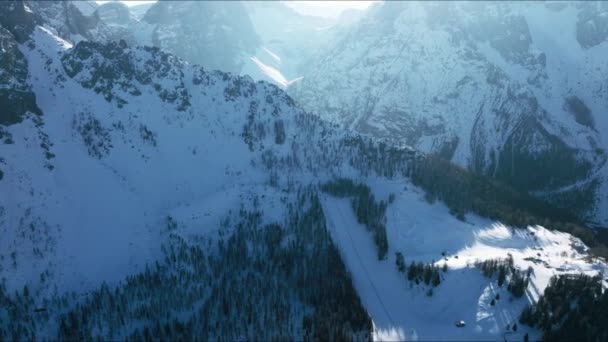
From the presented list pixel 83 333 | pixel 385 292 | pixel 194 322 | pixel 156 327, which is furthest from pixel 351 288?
pixel 83 333

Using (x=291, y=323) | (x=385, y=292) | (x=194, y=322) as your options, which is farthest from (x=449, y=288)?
(x=194, y=322)

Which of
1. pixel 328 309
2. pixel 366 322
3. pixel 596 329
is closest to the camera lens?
pixel 596 329

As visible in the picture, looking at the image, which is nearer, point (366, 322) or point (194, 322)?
point (366, 322)

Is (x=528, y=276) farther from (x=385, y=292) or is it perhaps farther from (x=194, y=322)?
(x=194, y=322)

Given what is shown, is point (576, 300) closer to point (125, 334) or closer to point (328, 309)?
point (328, 309)

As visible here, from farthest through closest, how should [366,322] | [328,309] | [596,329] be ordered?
[328,309]
[366,322]
[596,329]

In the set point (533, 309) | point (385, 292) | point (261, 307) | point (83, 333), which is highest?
point (533, 309)

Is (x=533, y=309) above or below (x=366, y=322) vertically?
above

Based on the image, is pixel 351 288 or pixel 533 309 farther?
pixel 351 288

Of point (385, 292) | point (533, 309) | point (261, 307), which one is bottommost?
point (261, 307)
